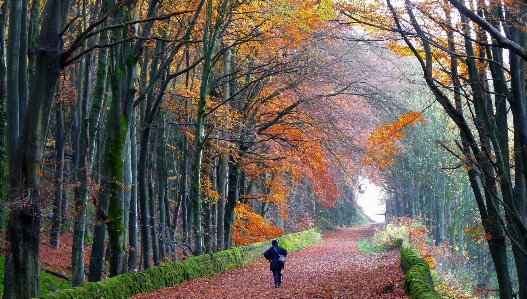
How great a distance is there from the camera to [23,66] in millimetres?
10156

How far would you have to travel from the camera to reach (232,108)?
2289 centimetres

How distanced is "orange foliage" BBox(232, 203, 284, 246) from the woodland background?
0.44 feet

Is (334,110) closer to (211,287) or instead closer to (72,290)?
(211,287)

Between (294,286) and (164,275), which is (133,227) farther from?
(294,286)

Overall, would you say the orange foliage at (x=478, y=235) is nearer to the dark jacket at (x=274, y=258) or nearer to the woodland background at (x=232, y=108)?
the woodland background at (x=232, y=108)

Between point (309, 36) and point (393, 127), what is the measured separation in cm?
781

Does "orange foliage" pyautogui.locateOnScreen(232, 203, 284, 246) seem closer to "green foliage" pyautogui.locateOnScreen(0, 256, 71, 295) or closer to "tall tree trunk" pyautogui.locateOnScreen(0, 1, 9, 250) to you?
"green foliage" pyautogui.locateOnScreen(0, 256, 71, 295)

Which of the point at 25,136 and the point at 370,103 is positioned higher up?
the point at 370,103

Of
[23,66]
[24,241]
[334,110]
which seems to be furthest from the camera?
[334,110]

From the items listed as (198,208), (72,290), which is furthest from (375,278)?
(72,290)

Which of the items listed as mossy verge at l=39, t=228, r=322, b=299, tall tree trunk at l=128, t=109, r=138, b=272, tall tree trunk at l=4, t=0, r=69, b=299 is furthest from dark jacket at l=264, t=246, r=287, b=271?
tall tree trunk at l=4, t=0, r=69, b=299

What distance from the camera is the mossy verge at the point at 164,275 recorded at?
32.5 ft

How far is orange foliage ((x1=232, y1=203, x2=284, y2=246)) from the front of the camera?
84.3ft

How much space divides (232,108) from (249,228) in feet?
24.2
